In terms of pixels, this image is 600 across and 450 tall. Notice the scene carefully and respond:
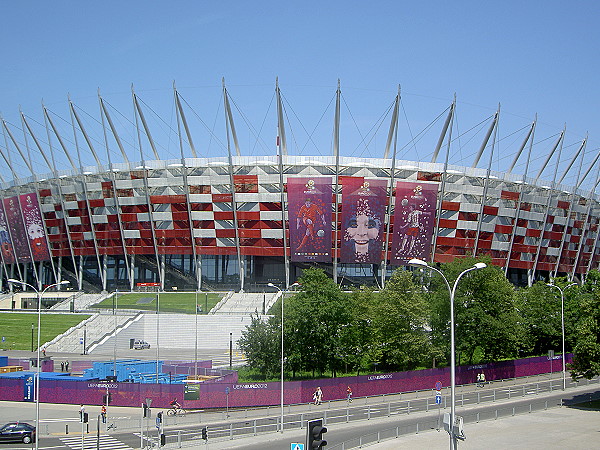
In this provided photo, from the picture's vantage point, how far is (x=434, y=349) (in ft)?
198

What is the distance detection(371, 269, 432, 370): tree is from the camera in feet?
198

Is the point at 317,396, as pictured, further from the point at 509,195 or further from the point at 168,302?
the point at 509,195

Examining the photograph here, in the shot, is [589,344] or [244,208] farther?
[244,208]

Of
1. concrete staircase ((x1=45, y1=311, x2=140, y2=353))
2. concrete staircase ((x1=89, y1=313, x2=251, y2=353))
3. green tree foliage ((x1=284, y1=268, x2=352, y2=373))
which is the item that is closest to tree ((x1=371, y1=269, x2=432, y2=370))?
green tree foliage ((x1=284, y1=268, x2=352, y2=373))

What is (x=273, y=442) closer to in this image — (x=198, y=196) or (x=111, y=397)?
(x=111, y=397)

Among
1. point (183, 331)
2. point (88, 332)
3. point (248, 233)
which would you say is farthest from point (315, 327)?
point (248, 233)

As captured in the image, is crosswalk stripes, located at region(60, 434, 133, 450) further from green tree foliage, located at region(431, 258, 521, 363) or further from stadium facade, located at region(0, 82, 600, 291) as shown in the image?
stadium facade, located at region(0, 82, 600, 291)

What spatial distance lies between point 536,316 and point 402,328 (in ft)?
67.9

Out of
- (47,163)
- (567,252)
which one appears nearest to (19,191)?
(47,163)

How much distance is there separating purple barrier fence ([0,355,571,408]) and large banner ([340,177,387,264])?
1609 inches

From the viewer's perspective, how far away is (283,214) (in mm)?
100750

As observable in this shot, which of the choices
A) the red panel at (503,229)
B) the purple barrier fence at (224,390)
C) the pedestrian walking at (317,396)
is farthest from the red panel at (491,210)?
the pedestrian walking at (317,396)

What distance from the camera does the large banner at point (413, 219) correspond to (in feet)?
326

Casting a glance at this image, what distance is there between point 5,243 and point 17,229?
472cm
